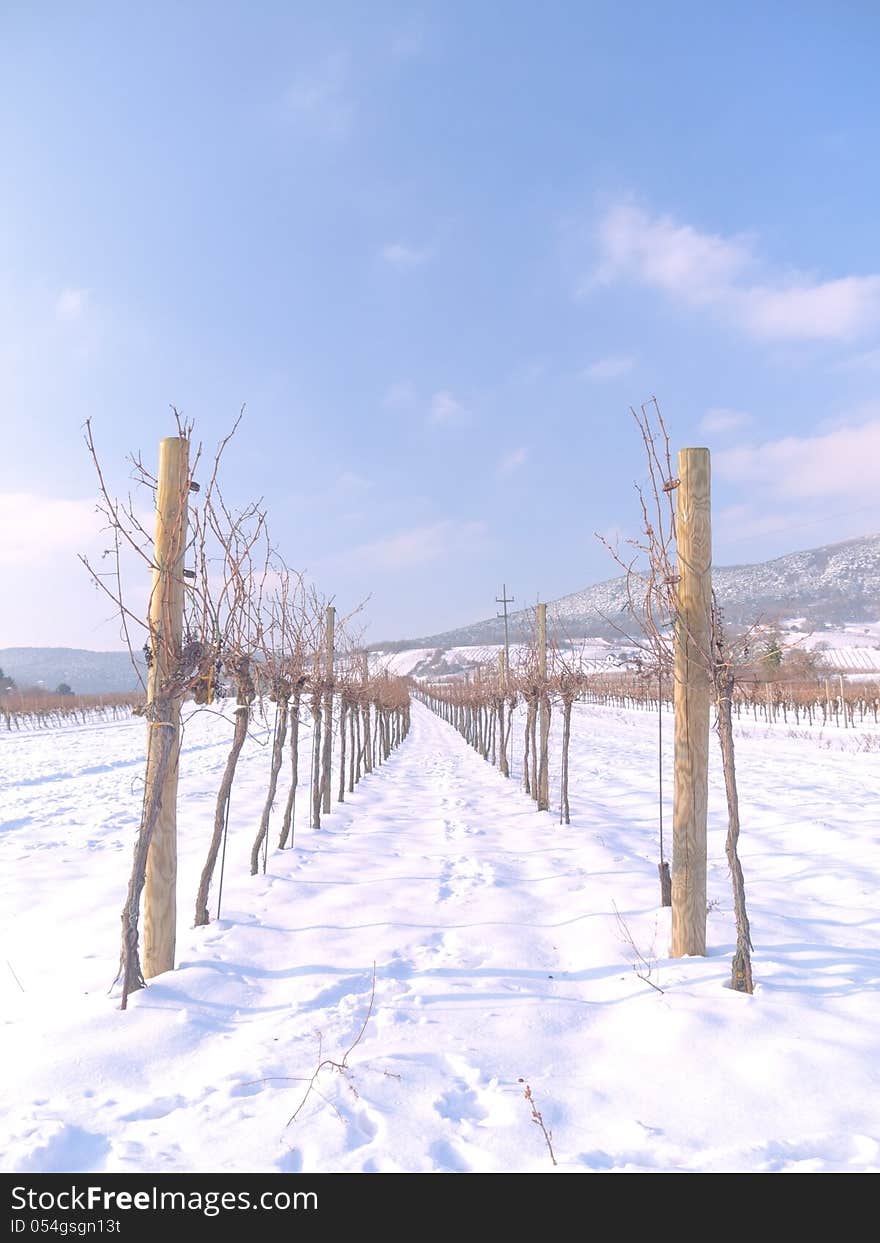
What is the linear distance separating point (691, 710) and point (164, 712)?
9.25 ft

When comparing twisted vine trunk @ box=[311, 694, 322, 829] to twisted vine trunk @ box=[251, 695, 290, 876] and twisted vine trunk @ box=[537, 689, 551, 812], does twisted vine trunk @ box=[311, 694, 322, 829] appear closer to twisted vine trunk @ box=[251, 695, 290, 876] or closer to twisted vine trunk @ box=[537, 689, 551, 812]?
twisted vine trunk @ box=[251, 695, 290, 876]

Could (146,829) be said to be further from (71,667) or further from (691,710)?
(71,667)

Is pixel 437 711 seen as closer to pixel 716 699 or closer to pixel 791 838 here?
pixel 791 838

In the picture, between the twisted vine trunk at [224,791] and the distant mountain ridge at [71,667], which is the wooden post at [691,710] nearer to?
the twisted vine trunk at [224,791]

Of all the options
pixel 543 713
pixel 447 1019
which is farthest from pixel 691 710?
pixel 543 713

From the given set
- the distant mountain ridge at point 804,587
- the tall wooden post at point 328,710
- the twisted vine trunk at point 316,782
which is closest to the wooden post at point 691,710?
the twisted vine trunk at point 316,782

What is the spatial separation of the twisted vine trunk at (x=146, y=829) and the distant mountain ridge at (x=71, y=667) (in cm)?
14491

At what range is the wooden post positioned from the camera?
3.70 metres

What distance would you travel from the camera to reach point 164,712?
141 inches

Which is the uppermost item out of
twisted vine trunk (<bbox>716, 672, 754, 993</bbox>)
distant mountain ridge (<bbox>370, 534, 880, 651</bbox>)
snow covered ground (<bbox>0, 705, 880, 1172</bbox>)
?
distant mountain ridge (<bbox>370, 534, 880, 651</bbox>)

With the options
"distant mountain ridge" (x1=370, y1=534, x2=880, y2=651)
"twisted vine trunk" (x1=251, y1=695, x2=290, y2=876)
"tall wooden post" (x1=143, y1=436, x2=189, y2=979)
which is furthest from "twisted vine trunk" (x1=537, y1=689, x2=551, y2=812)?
"distant mountain ridge" (x1=370, y1=534, x2=880, y2=651)

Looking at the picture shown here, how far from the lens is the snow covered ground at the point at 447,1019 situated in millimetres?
2266
